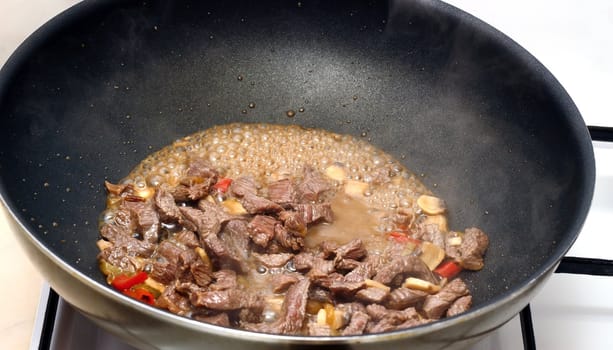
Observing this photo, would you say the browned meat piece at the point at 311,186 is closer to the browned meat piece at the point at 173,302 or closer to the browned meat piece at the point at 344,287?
the browned meat piece at the point at 344,287

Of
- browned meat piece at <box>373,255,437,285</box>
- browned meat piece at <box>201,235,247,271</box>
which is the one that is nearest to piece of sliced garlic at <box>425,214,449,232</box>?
browned meat piece at <box>373,255,437,285</box>

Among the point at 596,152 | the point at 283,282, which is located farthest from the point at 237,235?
the point at 596,152

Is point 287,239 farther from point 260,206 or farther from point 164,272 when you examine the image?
point 164,272

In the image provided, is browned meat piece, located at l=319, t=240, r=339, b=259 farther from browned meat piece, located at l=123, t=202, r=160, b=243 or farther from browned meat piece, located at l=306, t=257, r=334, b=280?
browned meat piece, located at l=123, t=202, r=160, b=243

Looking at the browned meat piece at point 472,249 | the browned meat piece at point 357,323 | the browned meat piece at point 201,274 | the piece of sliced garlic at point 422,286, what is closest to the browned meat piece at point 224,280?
the browned meat piece at point 201,274

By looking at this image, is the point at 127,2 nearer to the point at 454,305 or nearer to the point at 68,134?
the point at 68,134

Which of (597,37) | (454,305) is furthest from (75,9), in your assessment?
(597,37)
